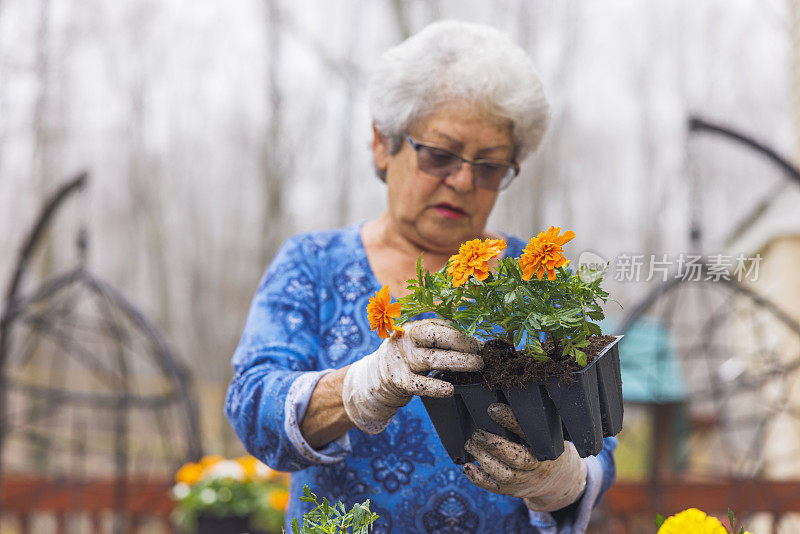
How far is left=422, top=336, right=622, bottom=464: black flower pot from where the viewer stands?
1014mm

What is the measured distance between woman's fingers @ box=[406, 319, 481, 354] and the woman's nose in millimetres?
510

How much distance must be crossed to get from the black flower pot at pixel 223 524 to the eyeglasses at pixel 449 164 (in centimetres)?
303

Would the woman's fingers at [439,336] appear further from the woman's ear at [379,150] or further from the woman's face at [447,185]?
the woman's ear at [379,150]

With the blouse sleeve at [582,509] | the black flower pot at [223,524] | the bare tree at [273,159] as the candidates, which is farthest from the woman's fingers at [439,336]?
the bare tree at [273,159]

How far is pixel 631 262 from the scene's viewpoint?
5.38 feet

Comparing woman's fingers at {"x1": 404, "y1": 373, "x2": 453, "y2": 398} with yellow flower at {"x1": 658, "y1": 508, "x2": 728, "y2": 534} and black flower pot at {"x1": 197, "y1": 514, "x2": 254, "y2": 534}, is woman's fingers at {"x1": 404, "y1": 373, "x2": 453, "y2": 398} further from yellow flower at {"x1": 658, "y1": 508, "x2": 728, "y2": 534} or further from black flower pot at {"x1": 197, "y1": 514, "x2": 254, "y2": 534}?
black flower pot at {"x1": 197, "y1": 514, "x2": 254, "y2": 534}

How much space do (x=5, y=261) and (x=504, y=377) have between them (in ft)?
38.9

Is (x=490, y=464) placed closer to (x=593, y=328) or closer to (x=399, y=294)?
(x=593, y=328)

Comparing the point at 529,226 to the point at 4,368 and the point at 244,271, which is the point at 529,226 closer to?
the point at 4,368

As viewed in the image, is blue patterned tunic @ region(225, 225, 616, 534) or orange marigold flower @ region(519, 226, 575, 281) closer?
orange marigold flower @ region(519, 226, 575, 281)

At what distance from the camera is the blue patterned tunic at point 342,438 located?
1271mm

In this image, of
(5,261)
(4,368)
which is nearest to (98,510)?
(4,368)

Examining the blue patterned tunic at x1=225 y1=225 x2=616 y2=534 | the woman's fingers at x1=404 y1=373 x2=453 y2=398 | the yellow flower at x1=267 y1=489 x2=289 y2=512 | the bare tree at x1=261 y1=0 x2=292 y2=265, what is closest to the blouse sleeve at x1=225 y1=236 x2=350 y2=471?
the blue patterned tunic at x1=225 y1=225 x2=616 y2=534

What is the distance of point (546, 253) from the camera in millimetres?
966
